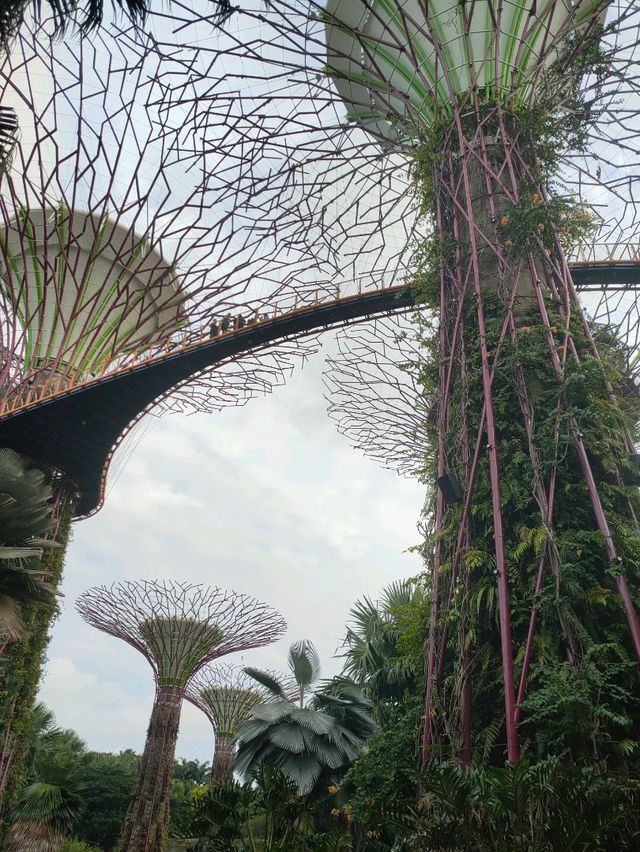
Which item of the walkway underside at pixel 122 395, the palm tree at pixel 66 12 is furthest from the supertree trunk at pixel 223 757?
the palm tree at pixel 66 12

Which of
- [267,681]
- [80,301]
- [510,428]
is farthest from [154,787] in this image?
[510,428]

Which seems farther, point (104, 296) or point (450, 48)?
point (104, 296)

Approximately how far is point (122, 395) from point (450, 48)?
957 centimetres

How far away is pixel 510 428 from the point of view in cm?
670

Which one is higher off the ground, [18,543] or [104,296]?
[104,296]

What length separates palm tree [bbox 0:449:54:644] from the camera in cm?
902

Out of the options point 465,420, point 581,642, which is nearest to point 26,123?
point 465,420

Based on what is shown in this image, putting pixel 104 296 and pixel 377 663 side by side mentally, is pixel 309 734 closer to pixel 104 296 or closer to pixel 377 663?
pixel 377 663

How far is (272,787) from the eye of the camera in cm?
527

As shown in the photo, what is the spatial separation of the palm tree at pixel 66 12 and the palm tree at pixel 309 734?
37.3 ft

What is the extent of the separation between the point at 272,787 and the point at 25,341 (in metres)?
14.1

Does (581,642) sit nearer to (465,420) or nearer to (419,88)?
(465,420)

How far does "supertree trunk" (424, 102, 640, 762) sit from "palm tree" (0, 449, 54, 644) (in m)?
5.55

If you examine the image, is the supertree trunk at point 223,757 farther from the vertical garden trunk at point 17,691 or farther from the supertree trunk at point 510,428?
the supertree trunk at point 510,428
